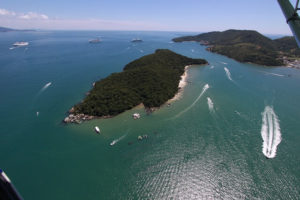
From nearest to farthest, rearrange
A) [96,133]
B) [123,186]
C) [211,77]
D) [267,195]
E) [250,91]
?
[267,195] < [123,186] < [96,133] < [250,91] < [211,77]

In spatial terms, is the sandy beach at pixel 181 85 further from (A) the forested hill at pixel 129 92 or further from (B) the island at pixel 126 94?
(A) the forested hill at pixel 129 92

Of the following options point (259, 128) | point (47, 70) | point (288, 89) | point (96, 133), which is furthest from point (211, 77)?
point (47, 70)

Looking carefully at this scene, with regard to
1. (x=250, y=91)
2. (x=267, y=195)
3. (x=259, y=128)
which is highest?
(x=250, y=91)

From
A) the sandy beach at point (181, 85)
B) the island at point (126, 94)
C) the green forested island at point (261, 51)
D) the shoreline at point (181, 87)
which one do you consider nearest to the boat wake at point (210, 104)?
the shoreline at point (181, 87)

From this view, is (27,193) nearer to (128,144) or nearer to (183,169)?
(128,144)

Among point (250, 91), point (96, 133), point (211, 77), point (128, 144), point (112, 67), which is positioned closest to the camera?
point (128, 144)

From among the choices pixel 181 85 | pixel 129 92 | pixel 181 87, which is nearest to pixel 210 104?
pixel 181 87
